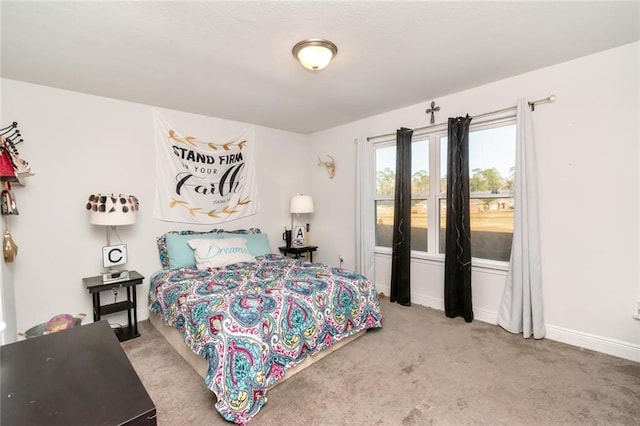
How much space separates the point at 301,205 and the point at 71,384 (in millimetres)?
3547

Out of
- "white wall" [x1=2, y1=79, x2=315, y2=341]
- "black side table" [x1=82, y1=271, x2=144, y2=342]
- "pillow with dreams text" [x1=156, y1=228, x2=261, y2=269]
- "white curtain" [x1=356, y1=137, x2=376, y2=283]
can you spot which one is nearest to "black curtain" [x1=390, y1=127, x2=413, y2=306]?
"white curtain" [x1=356, y1=137, x2=376, y2=283]

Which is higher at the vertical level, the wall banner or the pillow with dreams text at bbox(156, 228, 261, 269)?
the wall banner

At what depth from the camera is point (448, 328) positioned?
2881 mm

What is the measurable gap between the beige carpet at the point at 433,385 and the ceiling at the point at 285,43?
235 centimetres

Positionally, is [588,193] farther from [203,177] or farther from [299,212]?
[203,177]

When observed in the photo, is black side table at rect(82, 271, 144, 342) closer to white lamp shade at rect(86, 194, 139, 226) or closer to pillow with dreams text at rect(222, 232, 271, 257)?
white lamp shade at rect(86, 194, 139, 226)

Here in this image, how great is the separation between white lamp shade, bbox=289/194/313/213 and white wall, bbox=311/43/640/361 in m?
2.39

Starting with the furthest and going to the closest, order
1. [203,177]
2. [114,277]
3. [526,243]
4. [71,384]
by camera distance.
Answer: [203,177] → [114,277] → [526,243] → [71,384]

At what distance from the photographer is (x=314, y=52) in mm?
2078

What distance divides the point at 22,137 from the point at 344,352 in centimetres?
335

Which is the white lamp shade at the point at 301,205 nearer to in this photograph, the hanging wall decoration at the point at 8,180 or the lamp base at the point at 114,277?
the lamp base at the point at 114,277

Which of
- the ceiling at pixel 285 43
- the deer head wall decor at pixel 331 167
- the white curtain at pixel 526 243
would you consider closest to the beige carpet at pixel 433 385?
the white curtain at pixel 526 243

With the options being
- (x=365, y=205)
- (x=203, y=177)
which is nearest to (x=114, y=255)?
(x=203, y=177)

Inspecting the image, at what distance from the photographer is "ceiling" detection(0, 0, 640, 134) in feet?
5.75
